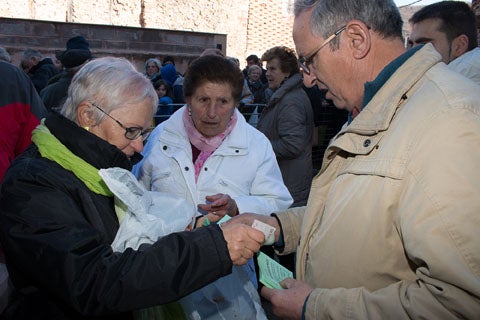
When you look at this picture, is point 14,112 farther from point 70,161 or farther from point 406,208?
point 406,208

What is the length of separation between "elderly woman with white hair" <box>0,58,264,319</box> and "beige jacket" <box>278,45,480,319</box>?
413 millimetres

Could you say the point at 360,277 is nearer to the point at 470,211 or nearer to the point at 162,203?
the point at 470,211

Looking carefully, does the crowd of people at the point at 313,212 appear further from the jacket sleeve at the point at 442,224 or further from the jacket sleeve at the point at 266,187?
the jacket sleeve at the point at 266,187

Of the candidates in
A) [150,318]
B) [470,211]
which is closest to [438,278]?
[470,211]

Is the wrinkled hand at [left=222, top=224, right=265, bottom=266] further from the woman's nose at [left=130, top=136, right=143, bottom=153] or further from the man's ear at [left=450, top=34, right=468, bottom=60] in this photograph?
the man's ear at [left=450, top=34, right=468, bottom=60]

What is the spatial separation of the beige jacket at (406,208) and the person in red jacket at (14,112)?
250 cm

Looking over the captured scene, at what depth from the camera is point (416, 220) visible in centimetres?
130

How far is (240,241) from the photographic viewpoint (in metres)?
1.79

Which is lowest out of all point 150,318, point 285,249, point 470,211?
point 150,318

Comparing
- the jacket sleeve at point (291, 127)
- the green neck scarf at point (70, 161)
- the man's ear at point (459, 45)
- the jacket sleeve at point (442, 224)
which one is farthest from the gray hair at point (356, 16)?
the jacket sleeve at point (291, 127)

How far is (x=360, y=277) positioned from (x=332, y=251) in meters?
0.13

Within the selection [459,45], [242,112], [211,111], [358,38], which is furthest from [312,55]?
[242,112]

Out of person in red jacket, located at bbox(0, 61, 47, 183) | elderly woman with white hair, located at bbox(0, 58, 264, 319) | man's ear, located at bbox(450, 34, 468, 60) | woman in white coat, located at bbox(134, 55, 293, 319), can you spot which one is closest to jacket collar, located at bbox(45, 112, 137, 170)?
elderly woman with white hair, located at bbox(0, 58, 264, 319)

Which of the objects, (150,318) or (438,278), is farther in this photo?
(150,318)
